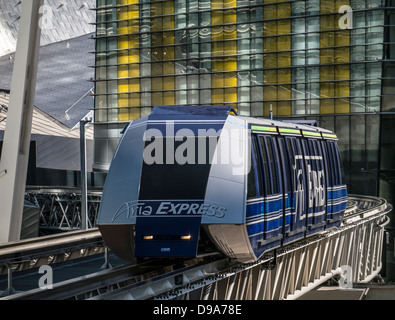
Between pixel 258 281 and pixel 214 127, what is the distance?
4.49 meters

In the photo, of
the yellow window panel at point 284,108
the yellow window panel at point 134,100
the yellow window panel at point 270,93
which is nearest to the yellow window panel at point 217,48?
the yellow window panel at point 270,93

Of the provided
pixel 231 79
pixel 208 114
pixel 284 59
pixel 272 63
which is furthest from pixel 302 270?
pixel 231 79

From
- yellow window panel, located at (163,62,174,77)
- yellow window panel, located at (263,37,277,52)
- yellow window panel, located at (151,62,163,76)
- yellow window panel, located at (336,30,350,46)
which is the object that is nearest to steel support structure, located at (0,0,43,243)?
yellow window panel, located at (336,30,350,46)

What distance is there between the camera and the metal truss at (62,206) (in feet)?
211

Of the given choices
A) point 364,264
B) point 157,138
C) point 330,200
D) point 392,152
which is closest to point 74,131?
point 392,152

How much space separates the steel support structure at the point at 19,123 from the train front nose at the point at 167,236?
995cm

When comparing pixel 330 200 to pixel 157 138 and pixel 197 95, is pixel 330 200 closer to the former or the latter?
pixel 157 138

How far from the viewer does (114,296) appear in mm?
11781

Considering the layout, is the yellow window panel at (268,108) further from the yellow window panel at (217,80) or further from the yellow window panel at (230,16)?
the yellow window panel at (230,16)

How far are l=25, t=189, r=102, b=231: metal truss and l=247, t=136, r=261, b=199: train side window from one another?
4756 cm

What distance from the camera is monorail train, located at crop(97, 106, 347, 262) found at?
14.3 m

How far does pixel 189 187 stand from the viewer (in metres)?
14.5

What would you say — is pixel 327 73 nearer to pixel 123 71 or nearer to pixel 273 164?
pixel 123 71

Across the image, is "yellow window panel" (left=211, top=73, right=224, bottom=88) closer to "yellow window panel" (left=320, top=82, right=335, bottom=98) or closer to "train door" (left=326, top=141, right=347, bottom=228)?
"yellow window panel" (left=320, top=82, right=335, bottom=98)
